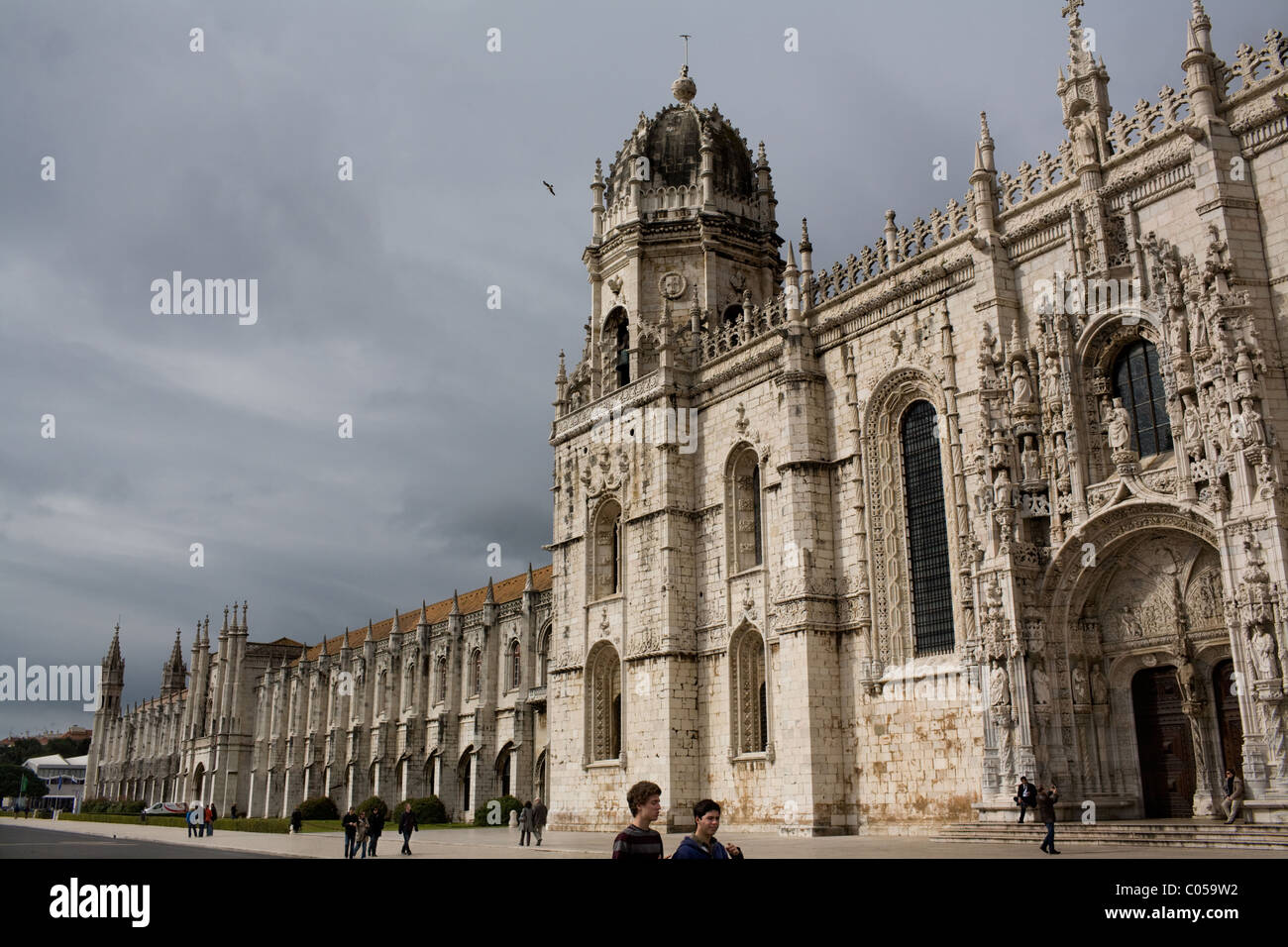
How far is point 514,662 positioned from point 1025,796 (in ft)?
116

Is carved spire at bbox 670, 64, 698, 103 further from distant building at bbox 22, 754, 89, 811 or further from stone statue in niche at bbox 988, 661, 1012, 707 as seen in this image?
distant building at bbox 22, 754, 89, 811

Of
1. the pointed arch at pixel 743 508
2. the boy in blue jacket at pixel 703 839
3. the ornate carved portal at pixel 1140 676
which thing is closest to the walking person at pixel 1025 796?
the ornate carved portal at pixel 1140 676

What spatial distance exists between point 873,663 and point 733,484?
7866mm

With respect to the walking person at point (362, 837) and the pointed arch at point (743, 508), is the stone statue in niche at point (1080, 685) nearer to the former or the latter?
the pointed arch at point (743, 508)

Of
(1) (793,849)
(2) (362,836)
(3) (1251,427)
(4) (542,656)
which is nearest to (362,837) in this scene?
(2) (362,836)

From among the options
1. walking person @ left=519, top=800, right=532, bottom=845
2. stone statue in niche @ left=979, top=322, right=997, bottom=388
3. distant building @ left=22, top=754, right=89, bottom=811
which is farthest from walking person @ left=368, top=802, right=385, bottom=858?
distant building @ left=22, top=754, right=89, bottom=811

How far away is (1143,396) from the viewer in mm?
22328

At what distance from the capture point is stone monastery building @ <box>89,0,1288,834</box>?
67.9 ft

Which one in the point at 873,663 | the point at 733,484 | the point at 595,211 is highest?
the point at 595,211

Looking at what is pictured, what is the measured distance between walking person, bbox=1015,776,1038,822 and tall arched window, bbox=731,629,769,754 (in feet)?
33.7
